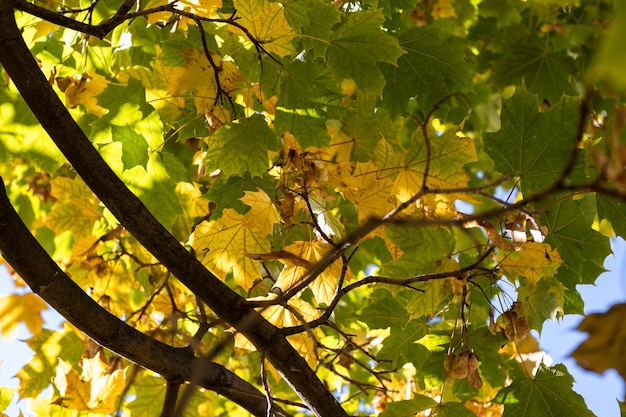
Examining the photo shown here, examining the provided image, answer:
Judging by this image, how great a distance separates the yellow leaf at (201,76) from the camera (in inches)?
74.1

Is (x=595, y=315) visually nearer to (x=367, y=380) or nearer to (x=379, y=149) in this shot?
(x=379, y=149)

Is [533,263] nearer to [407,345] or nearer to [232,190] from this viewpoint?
[407,345]

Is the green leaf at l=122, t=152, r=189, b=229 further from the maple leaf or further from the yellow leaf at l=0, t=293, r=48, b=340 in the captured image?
the yellow leaf at l=0, t=293, r=48, b=340

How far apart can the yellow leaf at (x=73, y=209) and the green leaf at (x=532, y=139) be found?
1683 millimetres

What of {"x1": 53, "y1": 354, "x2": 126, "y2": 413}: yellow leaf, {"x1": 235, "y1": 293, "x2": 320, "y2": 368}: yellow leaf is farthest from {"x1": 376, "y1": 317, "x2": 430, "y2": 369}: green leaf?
{"x1": 53, "y1": 354, "x2": 126, "y2": 413}: yellow leaf

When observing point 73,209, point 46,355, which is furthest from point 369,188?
point 46,355

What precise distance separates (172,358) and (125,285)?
1.36m

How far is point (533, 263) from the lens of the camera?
5.63ft

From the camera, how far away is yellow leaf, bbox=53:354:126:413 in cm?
214

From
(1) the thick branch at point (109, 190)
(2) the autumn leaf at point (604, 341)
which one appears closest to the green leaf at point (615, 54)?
(2) the autumn leaf at point (604, 341)

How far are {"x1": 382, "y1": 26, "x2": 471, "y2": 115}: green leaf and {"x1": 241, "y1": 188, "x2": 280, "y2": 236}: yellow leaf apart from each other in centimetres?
80

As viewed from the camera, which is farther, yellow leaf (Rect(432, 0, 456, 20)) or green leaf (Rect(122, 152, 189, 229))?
yellow leaf (Rect(432, 0, 456, 20))

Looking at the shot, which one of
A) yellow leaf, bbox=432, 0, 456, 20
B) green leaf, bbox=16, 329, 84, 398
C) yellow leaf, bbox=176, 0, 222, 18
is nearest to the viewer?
yellow leaf, bbox=176, 0, 222, 18

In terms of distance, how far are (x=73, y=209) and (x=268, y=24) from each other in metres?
1.39
